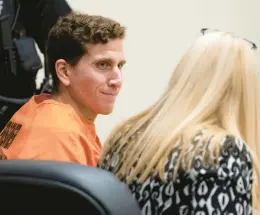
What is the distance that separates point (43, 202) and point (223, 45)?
2.07 feet

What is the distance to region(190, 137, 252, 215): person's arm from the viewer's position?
98 centimetres

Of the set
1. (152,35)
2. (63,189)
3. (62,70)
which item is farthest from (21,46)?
(63,189)

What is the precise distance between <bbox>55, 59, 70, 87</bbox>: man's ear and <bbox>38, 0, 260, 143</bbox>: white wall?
3.48ft

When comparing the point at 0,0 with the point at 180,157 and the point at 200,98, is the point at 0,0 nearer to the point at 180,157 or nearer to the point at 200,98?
the point at 200,98

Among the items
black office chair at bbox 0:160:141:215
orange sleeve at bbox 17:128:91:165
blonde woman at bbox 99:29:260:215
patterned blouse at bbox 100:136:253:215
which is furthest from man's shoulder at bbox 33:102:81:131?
black office chair at bbox 0:160:141:215

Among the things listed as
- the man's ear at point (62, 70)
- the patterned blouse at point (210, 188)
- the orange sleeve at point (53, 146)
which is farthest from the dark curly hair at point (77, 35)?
the patterned blouse at point (210, 188)

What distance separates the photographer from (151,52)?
9.00 ft

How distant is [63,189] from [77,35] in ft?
3.04

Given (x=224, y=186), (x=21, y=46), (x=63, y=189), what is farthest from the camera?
(x=21, y=46)

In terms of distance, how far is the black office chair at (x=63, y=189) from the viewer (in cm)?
63

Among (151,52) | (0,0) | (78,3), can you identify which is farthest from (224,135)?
(151,52)

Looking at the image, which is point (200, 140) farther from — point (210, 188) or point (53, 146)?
point (53, 146)

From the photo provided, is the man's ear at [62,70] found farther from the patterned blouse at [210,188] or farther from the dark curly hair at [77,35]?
the patterned blouse at [210,188]

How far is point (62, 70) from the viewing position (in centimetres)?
153
